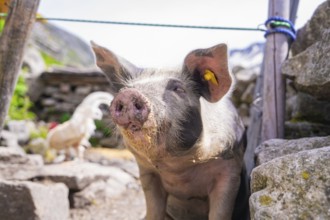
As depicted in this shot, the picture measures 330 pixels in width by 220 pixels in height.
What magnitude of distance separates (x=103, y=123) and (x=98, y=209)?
6798 mm

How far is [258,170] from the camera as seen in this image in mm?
1918

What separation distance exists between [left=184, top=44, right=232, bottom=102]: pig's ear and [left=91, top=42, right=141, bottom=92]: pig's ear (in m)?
0.46

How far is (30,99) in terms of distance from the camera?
12.8 m

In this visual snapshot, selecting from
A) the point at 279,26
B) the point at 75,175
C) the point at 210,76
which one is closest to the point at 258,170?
the point at 210,76

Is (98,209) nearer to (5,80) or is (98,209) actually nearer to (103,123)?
(5,80)

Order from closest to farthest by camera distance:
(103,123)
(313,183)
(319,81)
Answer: (313,183)
(319,81)
(103,123)

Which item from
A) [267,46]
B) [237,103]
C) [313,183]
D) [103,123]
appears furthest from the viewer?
[103,123]

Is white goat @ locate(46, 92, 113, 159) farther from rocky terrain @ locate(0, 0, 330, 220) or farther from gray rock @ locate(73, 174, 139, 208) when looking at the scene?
gray rock @ locate(73, 174, 139, 208)

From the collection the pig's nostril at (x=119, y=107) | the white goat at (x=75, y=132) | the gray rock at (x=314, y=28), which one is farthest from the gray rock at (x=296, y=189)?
the white goat at (x=75, y=132)

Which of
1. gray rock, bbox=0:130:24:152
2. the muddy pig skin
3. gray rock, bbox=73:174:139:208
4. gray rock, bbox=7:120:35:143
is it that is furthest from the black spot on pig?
gray rock, bbox=7:120:35:143

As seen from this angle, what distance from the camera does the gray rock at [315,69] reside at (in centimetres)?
259

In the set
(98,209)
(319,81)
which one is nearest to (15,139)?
(98,209)

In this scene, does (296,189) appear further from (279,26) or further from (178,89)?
(279,26)

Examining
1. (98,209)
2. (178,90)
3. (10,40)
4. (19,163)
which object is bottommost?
(98,209)
